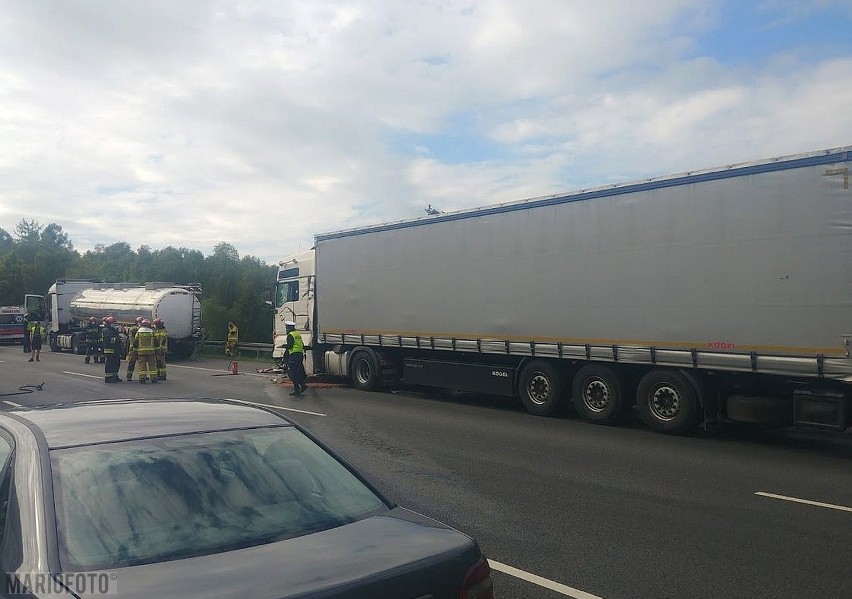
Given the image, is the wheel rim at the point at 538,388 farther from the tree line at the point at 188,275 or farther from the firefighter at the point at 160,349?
the tree line at the point at 188,275

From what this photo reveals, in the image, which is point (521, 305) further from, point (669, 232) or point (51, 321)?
point (51, 321)

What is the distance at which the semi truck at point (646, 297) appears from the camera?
888cm

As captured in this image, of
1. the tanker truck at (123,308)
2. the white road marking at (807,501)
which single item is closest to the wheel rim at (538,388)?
the white road marking at (807,501)

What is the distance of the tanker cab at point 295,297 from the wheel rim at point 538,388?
7.07 metres

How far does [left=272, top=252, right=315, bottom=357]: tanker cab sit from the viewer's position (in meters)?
17.5

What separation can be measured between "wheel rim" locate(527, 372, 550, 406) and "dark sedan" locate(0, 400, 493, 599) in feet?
29.9

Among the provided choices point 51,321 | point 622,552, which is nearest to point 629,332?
point 622,552

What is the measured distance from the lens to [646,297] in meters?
10.5

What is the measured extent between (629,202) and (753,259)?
7.02 feet

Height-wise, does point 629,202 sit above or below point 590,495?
above

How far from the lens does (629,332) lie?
1070 cm

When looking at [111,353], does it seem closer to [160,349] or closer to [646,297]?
[160,349]

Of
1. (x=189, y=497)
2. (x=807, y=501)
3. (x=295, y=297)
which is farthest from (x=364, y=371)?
(x=189, y=497)

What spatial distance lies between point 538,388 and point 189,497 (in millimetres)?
10040
